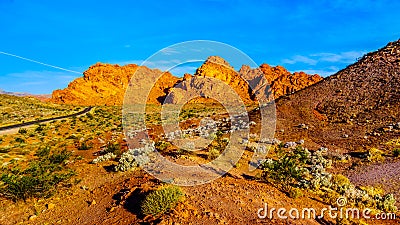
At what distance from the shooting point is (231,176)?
1320 cm

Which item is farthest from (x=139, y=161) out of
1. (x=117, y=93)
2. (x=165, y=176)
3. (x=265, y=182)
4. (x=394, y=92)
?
(x=117, y=93)

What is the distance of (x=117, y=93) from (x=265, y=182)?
9800 centimetres

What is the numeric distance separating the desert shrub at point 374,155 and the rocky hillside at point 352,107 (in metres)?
1.50

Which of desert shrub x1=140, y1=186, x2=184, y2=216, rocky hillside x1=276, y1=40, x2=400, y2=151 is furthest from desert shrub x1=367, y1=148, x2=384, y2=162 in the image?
desert shrub x1=140, y1=186, x2=184, y2=216

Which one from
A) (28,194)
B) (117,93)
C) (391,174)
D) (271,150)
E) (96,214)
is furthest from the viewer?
(117,93)

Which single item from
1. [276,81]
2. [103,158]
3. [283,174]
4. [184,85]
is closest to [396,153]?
[283,174]

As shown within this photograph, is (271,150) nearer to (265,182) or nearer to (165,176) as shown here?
(265,182)

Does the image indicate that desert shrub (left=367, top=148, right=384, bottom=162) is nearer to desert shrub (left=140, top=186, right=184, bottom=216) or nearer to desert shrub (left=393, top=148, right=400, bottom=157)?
desert shrub (left=393, top=148, right=400, bottom=157)

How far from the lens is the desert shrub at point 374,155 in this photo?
16.4m

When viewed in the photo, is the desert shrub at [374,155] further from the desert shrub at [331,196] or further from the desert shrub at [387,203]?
the desert shrub at [331,196]

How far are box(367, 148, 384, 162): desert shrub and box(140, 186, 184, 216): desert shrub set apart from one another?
1258 centimetres

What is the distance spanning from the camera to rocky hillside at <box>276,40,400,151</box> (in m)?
21.8

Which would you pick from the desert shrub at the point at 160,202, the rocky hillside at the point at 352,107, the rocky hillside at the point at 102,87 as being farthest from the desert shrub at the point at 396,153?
the rocky hillside at the point at 102,87

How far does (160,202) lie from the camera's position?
850cm
